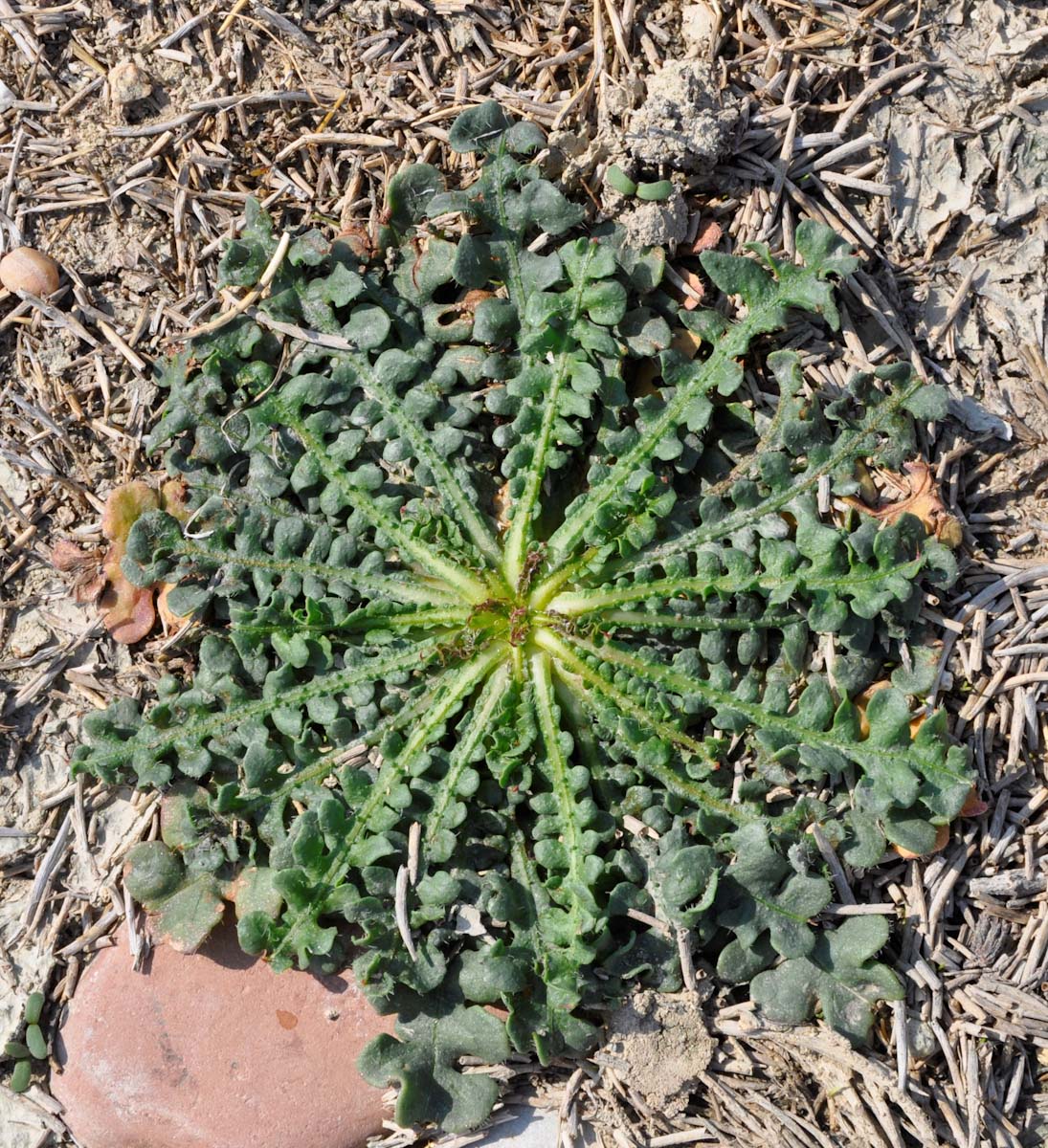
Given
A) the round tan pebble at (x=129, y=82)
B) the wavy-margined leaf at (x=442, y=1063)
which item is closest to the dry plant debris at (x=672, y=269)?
the round tan pebble at (x=129, y=82)

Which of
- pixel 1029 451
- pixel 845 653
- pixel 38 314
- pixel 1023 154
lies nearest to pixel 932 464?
pixel 1029 451

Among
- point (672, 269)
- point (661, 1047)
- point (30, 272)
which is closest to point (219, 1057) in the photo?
point (661, 1047)

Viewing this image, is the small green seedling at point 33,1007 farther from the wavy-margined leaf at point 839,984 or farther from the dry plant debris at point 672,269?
the wavy-margined leaf at point 839,984

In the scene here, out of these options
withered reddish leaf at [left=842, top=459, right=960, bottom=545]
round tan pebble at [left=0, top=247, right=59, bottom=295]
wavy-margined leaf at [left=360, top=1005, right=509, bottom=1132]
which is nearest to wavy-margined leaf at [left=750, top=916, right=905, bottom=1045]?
wavy-margined leaf at [left=360, top=1005, right=509, bottom=1132]

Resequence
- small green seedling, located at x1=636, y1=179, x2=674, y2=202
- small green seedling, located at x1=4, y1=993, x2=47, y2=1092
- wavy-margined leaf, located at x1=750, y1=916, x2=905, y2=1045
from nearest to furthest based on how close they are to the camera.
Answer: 1. wavy-margined leaf, located at x1=750, y1=916, x2=905, y2=1045
2. small green seedling, located at x1=636, y1=179, x2=674, y2=202
3. small green seedling, located at x1=4, y1=993, x2=47, y2=1092

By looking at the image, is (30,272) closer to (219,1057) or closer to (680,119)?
(680,119)

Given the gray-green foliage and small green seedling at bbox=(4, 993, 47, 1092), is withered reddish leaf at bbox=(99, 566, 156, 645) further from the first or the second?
small green seedling at bbox=(4, 993, 47, 1092)
